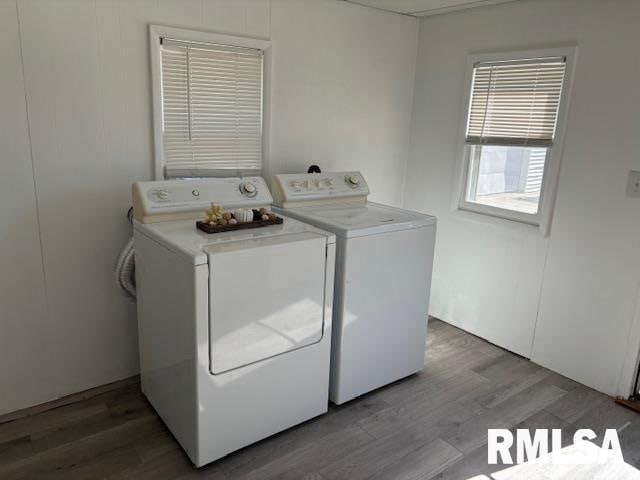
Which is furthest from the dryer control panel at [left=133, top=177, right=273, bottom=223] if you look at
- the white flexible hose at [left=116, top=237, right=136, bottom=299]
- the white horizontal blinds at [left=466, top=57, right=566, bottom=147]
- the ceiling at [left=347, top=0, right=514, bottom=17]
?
the white horizontal blinds at [left=466, top=57, right=566, bottom=147]

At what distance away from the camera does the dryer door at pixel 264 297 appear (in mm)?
1898

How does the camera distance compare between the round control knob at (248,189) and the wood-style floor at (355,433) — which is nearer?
the wood-style floor at (355,433)

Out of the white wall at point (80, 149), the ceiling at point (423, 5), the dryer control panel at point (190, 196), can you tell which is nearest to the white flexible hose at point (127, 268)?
the white wall at point (80, 149)

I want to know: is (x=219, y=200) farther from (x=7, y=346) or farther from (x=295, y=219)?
(x=7, y=346)

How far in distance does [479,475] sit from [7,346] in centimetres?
220

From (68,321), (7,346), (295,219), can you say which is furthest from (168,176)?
(7,346)

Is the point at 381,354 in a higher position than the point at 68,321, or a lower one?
lower

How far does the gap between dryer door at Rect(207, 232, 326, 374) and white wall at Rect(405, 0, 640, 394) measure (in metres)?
1.48

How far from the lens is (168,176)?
2.58 metres

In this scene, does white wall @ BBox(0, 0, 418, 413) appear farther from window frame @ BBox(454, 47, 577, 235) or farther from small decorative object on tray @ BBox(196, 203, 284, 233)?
window frame @ BBox(454, 47, 577, 235)

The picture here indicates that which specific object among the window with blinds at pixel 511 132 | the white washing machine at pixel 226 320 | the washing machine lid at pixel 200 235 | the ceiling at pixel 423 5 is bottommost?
the white washing machine at pixel 226 320

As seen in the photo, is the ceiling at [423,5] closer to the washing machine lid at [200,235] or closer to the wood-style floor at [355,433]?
the washing machine lid at [200,235]

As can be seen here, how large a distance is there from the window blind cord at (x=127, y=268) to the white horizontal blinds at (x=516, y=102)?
7.22 ft

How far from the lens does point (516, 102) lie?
2.96 metres
